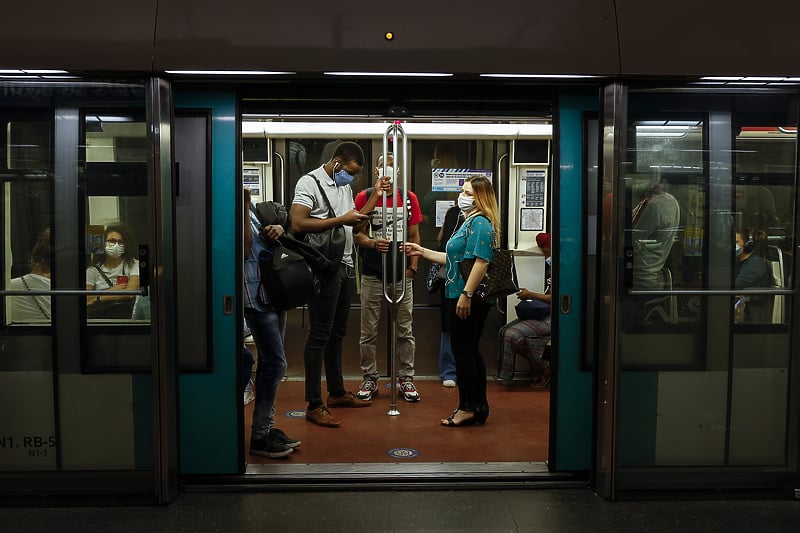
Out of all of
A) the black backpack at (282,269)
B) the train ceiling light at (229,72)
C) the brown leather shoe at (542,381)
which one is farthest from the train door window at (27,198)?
the brown leather shoe at (542,381)

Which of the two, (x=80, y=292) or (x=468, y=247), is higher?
(x=468, y=247)

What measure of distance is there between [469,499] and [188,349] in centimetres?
168

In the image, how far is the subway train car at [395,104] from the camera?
10.9 feet

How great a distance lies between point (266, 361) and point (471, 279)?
1.39 m

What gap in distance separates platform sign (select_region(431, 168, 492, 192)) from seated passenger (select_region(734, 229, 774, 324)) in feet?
8.94

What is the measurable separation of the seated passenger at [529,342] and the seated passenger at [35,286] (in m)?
3.60

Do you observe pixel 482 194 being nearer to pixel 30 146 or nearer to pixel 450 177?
pixel 450 177

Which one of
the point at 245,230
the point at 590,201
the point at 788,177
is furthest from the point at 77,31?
the point at 788,177

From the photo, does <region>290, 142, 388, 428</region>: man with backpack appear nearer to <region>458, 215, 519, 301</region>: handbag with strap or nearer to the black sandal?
the black sandal

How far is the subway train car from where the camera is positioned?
333cm

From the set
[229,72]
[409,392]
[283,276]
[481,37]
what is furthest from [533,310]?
[229,72]

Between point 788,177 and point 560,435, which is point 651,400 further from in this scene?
point 788,177

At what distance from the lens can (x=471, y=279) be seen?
→ 14.4 feet

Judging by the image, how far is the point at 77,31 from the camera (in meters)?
3.22
